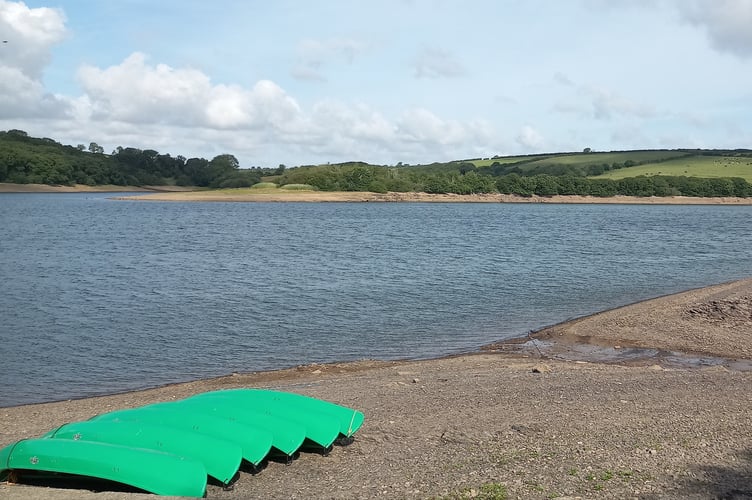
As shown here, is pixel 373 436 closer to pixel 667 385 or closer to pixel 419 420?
pixel 419 420

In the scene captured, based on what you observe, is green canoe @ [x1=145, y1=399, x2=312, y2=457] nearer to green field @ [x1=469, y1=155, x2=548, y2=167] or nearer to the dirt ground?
the dirt ground

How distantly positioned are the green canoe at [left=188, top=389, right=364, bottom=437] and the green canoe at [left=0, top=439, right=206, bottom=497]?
6.14 feet

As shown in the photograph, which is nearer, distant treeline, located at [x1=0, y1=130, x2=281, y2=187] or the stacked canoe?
the stacked canoe

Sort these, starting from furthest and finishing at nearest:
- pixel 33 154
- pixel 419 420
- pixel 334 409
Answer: pixel 33 154, pixel 419 420, pixel 334 409

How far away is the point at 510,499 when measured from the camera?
288 inches


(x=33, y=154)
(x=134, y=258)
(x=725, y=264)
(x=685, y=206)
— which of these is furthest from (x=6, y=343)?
(x=33, y=154)

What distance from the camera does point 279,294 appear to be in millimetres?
26875

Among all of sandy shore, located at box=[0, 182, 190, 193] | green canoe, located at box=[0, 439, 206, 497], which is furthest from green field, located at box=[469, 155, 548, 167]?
green canoe, located at box=[0, 439, 206, 497]

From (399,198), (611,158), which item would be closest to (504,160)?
(611,158)

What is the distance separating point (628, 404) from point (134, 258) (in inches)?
1268

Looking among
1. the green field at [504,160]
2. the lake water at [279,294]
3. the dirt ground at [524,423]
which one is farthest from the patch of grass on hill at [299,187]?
the dirt ground at [524,423]

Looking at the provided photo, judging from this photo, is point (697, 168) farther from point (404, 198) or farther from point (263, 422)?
point (263, 422)

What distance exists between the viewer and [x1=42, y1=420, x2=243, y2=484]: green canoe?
7.94 meters

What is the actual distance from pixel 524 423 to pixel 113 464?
5.40 meters
